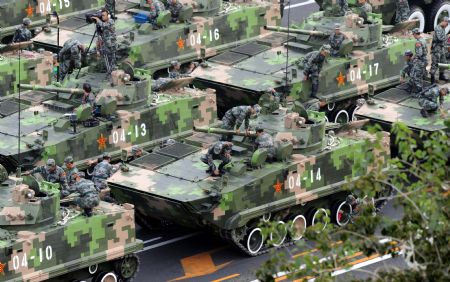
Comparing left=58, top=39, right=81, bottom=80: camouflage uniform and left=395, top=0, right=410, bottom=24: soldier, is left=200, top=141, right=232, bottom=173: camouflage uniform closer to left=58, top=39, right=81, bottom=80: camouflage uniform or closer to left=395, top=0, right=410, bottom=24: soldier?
left=58, top=39, right=81, bottom=80: camouflage uniform

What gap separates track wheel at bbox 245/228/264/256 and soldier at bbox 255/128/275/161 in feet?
6.33

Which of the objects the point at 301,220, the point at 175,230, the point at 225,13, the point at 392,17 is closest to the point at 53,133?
the point at 175,230

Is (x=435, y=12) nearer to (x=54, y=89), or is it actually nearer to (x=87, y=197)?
(x=54, y=89)

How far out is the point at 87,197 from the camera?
38000mm

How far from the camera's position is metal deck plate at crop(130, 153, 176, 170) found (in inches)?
1638

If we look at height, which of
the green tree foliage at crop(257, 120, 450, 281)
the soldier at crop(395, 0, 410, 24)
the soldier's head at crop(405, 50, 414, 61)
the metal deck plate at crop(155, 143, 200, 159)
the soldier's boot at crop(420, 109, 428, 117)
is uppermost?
the green tree foliage at crop(257, 120, 450, 281)

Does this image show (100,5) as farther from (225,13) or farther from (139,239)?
(139,239)

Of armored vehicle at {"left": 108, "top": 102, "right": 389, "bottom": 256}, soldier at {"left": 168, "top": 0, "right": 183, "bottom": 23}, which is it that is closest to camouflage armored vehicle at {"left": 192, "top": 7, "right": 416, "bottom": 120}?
soldier at {"left": 168, "top": 0, "right": 183, "bottom": 23}

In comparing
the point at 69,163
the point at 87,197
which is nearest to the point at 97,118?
the point at 69,163

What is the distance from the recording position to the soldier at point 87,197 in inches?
1495

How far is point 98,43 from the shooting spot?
48.0m

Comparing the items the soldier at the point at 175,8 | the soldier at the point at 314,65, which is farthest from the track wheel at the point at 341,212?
the soldier at the point at 175,8

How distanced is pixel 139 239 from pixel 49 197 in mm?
5251

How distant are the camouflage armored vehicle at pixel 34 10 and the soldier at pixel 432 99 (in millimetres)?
15077
